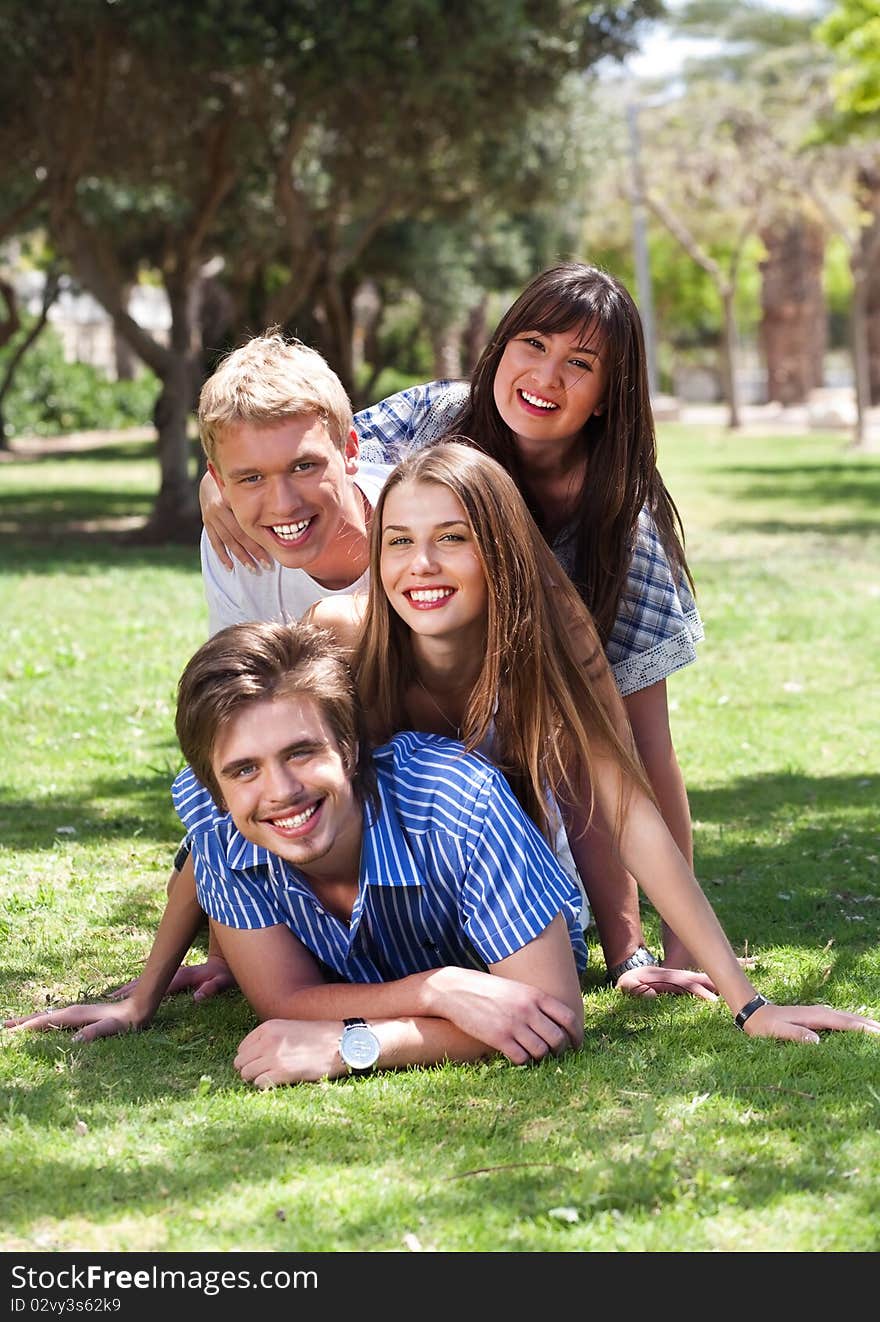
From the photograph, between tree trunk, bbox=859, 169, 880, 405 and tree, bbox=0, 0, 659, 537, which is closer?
tree, bbox=0, 0, 659, 537

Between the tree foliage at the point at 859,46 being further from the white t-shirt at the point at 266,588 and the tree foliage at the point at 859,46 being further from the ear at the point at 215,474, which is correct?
the ear at the point at 215,474

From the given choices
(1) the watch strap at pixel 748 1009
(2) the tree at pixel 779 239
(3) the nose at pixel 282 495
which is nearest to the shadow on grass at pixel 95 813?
(3) the nose at pixel 282 495

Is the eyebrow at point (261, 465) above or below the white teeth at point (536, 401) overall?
below

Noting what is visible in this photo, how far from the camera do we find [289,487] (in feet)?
13.1

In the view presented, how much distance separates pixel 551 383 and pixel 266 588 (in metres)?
0.92

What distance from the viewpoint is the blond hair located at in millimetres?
3949

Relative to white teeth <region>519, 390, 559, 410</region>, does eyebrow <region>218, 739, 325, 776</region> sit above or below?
below

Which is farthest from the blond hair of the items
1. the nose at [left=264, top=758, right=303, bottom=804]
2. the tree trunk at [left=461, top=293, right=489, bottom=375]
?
the tree trunk at [left=461, top=293, right=489, bottom=375]

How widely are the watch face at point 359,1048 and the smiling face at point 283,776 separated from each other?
1.25 feet

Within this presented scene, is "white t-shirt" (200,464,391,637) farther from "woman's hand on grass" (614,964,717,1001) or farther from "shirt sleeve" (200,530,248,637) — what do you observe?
"woman's hand on grass" (614,964,717,1001)

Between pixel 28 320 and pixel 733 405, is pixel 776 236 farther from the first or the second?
pixel 28 320

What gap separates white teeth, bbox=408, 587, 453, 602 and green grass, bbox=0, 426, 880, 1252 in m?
1.01

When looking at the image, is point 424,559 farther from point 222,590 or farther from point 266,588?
point 222,590

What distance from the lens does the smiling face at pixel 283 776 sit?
3529 mm
